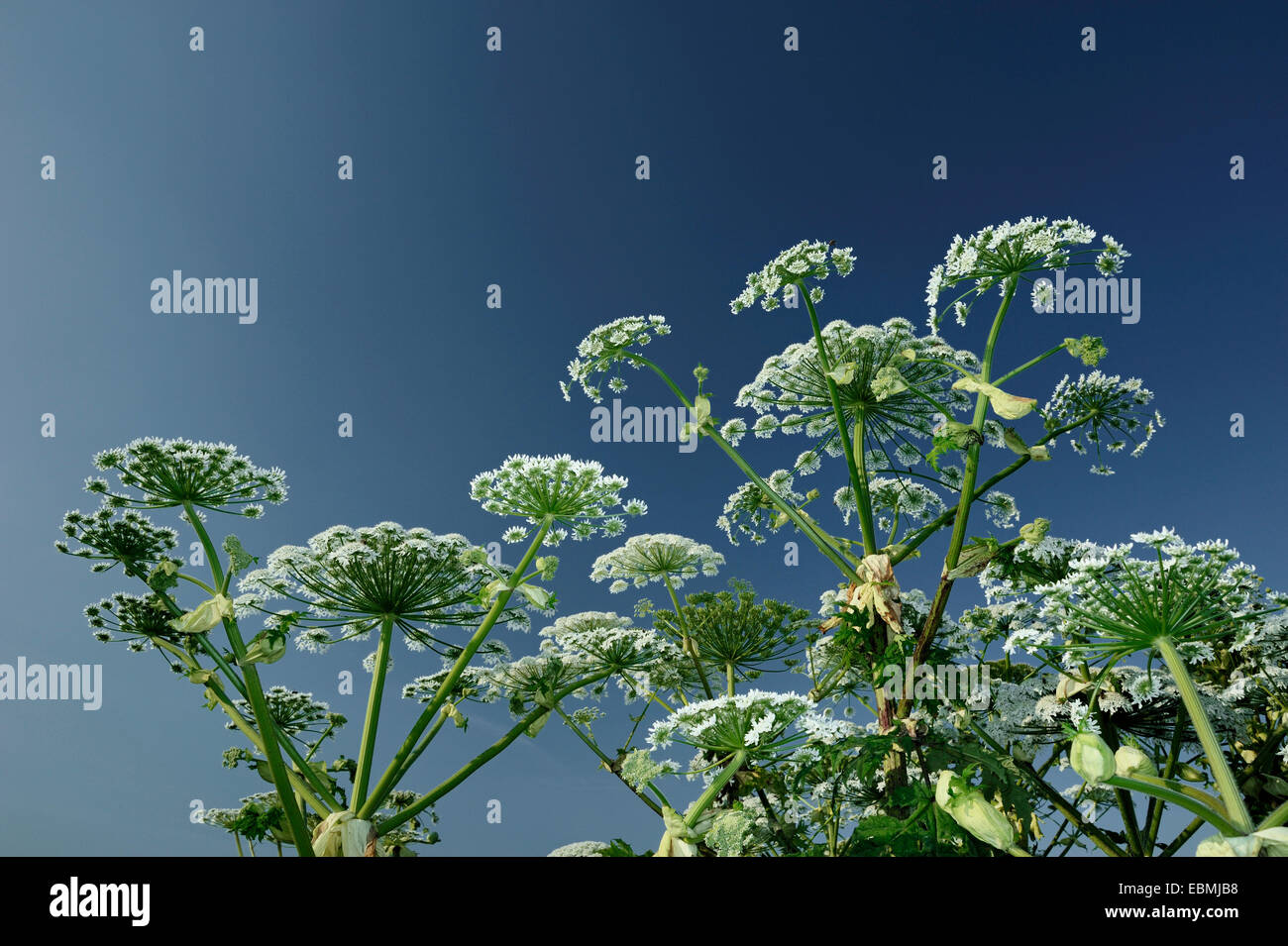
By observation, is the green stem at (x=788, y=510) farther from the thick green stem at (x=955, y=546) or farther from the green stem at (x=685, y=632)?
the green stem at (x=685, y=632)

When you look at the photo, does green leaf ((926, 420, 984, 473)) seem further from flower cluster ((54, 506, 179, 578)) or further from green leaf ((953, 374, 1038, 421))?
flower cluster ((54, 506, 179, 578))

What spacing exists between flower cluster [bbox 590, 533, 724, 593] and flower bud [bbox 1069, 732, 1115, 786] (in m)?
6.30

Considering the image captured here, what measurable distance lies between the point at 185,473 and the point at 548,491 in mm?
3617

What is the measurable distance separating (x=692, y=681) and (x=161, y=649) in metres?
6.79

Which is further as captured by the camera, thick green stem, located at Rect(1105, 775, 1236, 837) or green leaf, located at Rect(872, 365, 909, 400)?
green leaf, located at Rect(872, 365, 909, 400)

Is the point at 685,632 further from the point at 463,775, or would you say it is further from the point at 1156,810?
the point at 1156,810

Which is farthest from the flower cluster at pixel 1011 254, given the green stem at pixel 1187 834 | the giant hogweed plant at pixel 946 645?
the green stem at pixel 1187 834

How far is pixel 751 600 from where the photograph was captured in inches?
351

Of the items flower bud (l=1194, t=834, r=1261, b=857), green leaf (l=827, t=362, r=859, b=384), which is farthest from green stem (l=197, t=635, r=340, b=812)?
flower bud (l=1194, t=834, r=1261, b=857)

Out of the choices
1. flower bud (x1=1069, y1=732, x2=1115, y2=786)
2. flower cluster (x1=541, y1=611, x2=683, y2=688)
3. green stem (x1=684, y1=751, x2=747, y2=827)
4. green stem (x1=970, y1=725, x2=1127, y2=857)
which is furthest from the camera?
flower cluster (x1=541, y1=611, x2=683, y2=688)

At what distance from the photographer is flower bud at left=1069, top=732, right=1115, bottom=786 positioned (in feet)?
9.66
